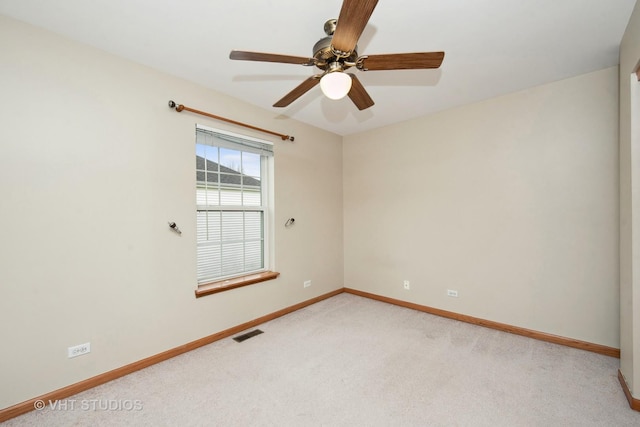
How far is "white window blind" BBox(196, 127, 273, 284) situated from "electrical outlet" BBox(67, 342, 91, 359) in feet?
3.24

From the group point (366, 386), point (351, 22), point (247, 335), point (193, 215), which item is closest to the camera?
point (351, 22)

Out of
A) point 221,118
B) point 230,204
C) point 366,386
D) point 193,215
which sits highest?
point 221,118

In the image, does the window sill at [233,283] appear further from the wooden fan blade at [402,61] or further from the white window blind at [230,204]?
the wooden fan blade at [402,61]

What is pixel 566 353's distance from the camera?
2504 mm

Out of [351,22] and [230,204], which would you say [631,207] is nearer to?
[351,22]

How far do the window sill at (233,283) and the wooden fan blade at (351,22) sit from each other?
2439mm

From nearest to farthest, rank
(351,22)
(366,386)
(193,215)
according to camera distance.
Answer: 1. (351,22)
2. (366,386)
3. (193,215)

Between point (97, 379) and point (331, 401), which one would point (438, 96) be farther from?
point (97, 379)

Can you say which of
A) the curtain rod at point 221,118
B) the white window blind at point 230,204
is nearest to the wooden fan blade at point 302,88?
the curtain rod at point 221,118

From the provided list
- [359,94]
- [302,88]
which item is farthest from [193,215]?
[359,94]

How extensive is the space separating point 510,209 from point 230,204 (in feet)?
10.1

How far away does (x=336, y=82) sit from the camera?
4.90ft

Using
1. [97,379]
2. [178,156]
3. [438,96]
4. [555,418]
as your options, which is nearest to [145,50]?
[178,156]

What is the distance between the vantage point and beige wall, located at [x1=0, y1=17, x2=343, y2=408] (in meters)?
1.81
